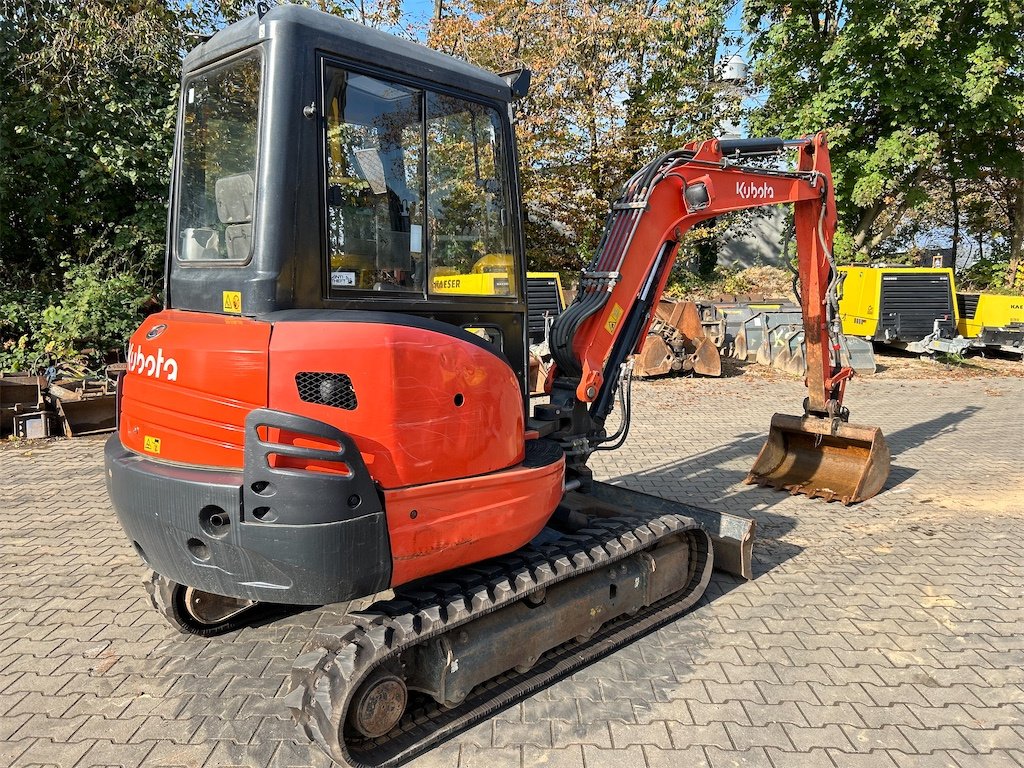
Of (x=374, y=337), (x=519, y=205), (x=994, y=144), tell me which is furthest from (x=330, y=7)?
(x=994, y=144)

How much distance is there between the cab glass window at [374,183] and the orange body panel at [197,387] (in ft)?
1.62

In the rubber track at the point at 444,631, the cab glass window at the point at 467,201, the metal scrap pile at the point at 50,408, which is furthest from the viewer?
the metal scrap pile at the point at 50,408

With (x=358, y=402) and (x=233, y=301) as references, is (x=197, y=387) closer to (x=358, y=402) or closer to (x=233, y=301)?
(x=233, y=301)

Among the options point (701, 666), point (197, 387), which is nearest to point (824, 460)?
point (701, 666)

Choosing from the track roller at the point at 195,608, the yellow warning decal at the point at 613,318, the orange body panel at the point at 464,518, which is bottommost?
the track roller at the point at 195,608

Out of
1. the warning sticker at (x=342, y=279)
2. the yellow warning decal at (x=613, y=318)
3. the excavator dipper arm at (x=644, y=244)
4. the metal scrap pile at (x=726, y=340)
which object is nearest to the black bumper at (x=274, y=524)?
the warning sticker at (x=342, y=279)

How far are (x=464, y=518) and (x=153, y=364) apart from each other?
142 centimetres

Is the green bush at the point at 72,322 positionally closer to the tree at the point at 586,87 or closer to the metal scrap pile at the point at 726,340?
the metal scrap pile at the point at 726,340

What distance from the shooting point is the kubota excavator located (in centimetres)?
262

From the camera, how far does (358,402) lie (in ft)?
8.71

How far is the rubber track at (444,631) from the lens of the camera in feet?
8.89

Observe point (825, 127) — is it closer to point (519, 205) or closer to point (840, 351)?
point (840, 351)

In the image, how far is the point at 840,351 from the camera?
601 cm

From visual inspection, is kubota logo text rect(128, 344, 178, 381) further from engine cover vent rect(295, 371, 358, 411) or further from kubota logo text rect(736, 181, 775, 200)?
kubota logo text rect(736, 181, 775, 200)
